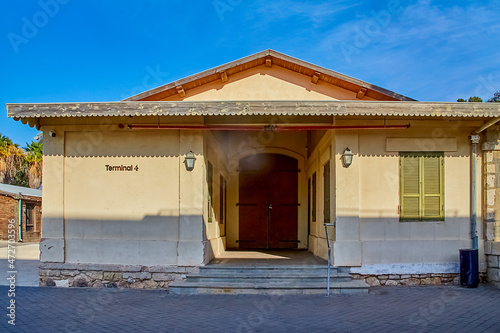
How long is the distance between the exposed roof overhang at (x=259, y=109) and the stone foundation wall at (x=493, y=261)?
249 cm

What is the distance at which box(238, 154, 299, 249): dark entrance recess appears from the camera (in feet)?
42.2

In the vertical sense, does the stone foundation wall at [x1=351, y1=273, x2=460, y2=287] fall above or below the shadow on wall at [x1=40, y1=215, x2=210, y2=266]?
below

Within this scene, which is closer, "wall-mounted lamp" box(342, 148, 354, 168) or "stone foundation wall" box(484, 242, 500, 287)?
"stone foundation wall" box(484, 242, 500, 287)

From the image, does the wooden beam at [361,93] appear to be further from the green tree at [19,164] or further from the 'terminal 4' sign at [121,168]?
the green tree at [19,164]

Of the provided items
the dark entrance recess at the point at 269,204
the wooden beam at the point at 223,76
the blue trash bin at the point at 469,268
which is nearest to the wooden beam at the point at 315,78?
the wooden beam at the point at 223,76

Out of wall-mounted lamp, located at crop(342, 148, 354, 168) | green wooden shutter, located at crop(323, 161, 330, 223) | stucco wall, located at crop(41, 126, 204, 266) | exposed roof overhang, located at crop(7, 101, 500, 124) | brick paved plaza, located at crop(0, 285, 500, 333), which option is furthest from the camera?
green wooden shutter, located at crop(323, 161, 330, 223)

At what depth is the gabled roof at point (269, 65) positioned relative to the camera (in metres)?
11.2

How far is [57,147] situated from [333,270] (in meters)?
5.95

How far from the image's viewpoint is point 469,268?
8062 mm

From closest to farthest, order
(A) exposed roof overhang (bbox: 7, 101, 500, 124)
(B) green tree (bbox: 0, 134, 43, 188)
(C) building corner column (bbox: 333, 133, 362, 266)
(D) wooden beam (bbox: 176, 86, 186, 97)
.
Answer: (A) exposed roof overhang (bbox: 7, 101, 500, 124), (C) building corner column (bbox: 333, 133, 362, 266), (D) wooden beam (bbox: 176, 86, 186, 97), (B) green tree (bbox: 0, 134, 43, 188)

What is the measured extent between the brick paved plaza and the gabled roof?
5349mm

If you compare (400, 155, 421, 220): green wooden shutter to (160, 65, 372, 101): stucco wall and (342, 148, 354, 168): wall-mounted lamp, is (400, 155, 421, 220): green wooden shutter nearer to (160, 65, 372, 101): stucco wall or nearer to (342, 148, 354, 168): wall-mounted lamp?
(342, 148, 354, 168): wall-mounted lamp

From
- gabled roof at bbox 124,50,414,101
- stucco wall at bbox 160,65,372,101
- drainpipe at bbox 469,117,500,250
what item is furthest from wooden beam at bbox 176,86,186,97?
drainpipe at bbox 469,117,500,250

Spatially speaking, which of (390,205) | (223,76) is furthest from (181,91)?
(390,205)
